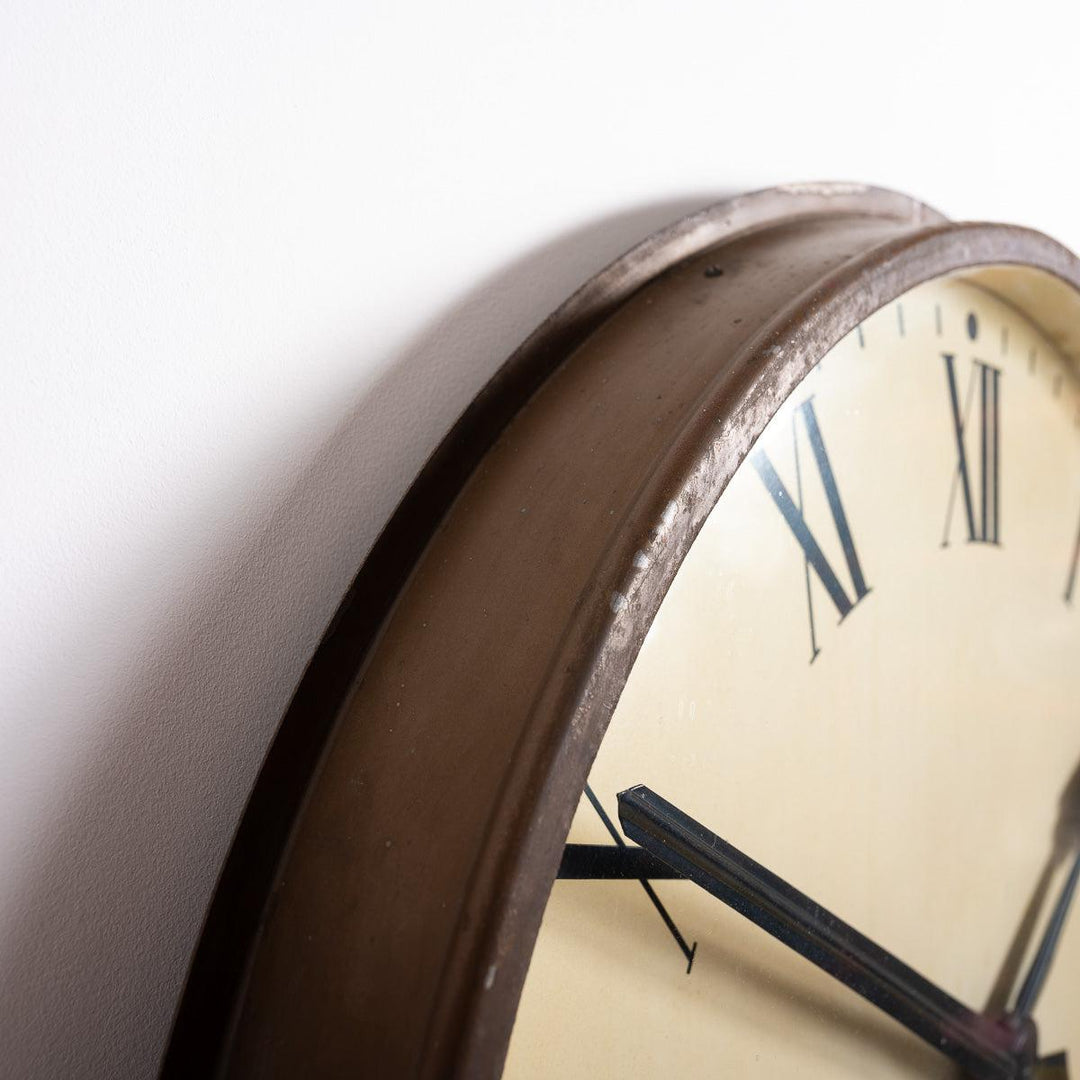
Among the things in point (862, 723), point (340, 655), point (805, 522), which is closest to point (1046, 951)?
point (862, 723)

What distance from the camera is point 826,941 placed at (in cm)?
45

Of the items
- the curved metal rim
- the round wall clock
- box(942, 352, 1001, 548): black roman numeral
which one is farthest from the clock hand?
the curved metal rim

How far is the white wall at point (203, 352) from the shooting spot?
1.13 ft

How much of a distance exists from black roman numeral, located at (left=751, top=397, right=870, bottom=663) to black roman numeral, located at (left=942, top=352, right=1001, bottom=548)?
0.09 m

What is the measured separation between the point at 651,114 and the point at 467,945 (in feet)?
1.29

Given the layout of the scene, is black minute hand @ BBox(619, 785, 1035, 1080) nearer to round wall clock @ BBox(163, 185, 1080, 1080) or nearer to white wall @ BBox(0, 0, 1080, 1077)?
round wall clock @ BBox(163, 185, 1080, 1080)

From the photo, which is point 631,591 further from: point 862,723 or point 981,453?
point 981,453

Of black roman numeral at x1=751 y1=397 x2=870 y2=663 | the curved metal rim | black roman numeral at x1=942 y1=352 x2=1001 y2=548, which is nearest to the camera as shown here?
the curved metal rim

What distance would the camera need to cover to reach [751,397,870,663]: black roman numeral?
438mm

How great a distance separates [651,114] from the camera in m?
0.50

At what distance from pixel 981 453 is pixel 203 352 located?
1.40 ft

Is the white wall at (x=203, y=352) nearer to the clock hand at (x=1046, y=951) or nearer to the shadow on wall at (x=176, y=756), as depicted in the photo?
the shadow on wall at (x=176, y=756)

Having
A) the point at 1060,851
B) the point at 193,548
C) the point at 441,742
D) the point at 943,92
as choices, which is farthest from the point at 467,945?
the point at 943,92

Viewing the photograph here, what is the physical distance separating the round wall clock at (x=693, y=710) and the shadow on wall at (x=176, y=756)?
0.02 meters
